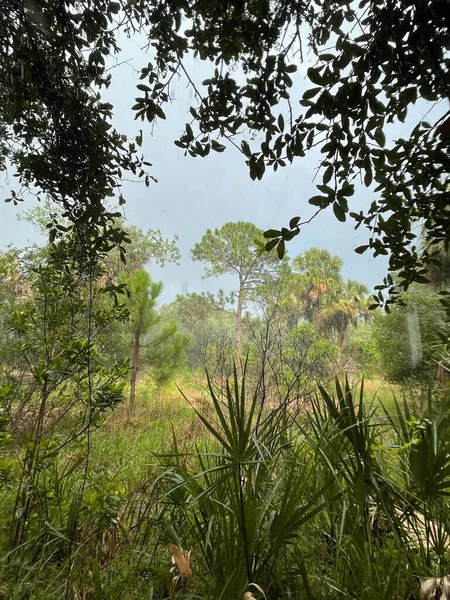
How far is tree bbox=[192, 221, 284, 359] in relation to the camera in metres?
7.89

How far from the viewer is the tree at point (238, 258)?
789 cm

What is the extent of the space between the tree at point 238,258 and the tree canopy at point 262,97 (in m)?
Result: 6.67

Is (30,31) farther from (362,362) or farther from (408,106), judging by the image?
(362,362)

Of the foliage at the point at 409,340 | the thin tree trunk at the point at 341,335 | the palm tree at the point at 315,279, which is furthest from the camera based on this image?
the palm tree at the point at 315,279

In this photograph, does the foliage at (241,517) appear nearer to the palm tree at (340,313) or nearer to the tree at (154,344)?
the tree at (154,344)

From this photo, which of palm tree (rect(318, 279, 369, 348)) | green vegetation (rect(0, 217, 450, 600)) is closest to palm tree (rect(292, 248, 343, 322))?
palm tree (rect(318, 279, 369, 348))

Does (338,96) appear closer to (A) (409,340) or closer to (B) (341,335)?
(A) (409,340)

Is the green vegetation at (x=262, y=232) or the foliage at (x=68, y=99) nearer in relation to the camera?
the green vegetation at (x=262, y=232)

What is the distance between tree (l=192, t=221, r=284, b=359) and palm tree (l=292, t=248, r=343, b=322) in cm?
332

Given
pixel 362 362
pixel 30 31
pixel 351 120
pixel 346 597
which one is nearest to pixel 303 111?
pixel 351 120

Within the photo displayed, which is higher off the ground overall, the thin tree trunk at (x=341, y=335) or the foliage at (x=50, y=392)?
the thin tree trunk at (x=341, y=335)

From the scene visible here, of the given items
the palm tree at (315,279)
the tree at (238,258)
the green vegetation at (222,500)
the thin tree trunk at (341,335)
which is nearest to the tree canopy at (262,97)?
the green vegetation at (222,500)

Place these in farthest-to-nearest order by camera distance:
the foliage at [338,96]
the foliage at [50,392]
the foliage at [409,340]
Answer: the foliage at [409,340] < the foliage at [50,392] < the foliage at [338,96]

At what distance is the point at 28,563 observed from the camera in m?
0.97
